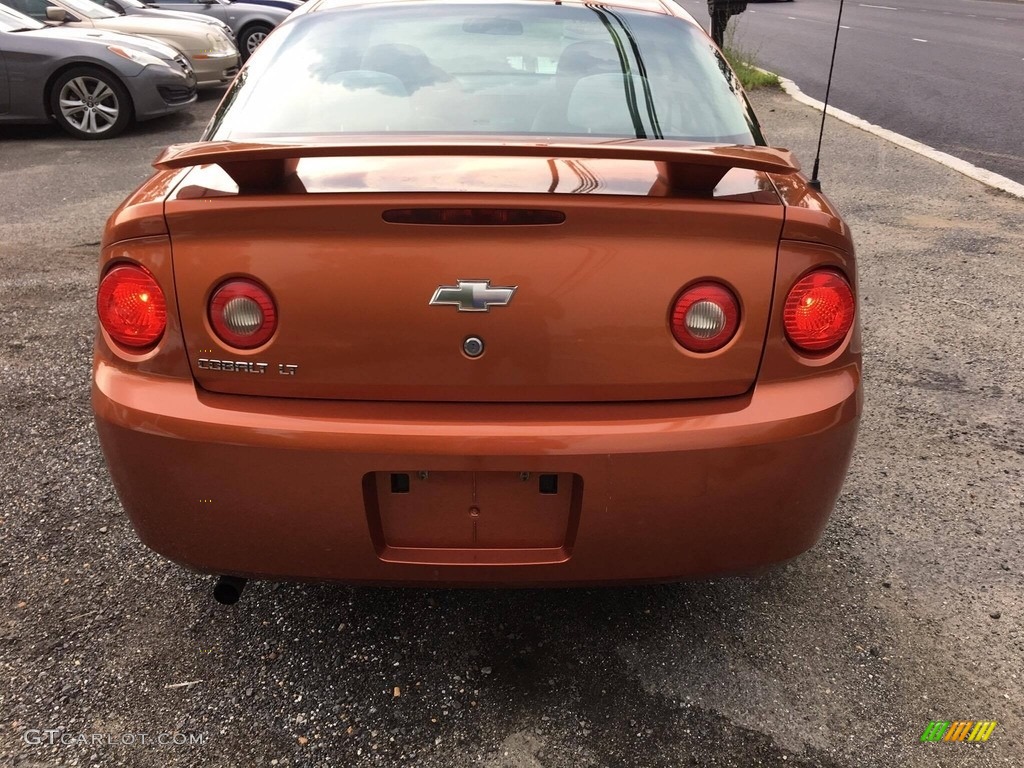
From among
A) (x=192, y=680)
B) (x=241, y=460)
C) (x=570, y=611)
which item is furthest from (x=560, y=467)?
(x=192, y=680)

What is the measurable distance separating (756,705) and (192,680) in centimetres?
140

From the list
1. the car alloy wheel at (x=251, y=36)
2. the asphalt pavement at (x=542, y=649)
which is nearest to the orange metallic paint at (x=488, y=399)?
the asphalt pavement at (x=542, y=649)

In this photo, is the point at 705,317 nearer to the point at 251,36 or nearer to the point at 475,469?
the point at 475,469

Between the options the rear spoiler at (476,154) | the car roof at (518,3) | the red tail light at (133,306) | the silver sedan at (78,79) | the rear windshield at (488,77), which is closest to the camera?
the rear spoiler at (476,154)

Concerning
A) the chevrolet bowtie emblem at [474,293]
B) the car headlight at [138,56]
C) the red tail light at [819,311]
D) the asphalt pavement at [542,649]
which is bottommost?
the asphalt pavement at [542,649]

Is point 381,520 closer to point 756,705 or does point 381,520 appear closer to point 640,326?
point 640,326

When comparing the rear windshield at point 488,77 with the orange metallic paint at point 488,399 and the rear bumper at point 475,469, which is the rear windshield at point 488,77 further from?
the rear bumper at point 475,469

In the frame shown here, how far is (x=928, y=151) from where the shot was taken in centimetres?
785

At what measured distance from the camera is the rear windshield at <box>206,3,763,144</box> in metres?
2.43

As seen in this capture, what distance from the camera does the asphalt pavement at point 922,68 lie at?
28.7 feet

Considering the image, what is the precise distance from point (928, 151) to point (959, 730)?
274 inches

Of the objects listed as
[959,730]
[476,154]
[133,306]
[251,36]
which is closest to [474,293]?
[476,154]

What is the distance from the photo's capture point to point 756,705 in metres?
2.15

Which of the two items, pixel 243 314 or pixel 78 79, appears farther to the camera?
pixel 78 79
